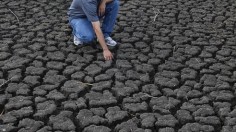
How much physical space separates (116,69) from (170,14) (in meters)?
1.81

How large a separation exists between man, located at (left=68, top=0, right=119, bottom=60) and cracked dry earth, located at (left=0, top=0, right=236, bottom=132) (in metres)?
0.12

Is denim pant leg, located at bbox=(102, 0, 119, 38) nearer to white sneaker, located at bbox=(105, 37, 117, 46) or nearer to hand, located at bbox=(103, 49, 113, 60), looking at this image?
white sneaker, located at bbox=(105, 37, 117, 46)

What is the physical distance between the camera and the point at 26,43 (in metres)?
4.78

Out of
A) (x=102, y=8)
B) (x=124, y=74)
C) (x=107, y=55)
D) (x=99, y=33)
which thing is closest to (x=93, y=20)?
(x=99, y=33)

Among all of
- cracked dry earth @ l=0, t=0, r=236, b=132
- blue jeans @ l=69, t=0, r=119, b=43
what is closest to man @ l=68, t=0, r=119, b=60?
blue jeans @ l=69, t=0, r=119, b=43

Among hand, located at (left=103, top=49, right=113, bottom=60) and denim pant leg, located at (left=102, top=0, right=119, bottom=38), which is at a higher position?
denim pant leg, located at (left=102, top=0, right=119, bottom=38)

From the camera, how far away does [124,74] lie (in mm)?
4211

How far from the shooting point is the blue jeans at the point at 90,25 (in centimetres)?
468

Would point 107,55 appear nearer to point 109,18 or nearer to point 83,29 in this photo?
point 83,29

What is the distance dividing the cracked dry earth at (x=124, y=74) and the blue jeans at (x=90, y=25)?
0.46 feet

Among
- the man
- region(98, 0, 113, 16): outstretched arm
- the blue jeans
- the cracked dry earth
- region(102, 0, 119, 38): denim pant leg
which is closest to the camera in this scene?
the cracked dry earth

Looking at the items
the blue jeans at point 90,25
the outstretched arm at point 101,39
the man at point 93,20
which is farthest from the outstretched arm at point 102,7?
the outstretched arm at point 101,39

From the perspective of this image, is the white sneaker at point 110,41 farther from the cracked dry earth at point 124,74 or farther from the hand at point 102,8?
the hand at point 102,8

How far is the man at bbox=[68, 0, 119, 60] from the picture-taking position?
4418 mm
